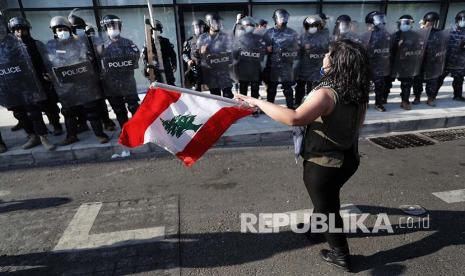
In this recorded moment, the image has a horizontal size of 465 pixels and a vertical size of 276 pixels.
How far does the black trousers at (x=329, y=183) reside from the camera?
2562 millimetres

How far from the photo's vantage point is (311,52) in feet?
22.2

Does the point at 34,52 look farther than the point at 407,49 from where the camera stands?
No

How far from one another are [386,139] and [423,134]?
815 mm

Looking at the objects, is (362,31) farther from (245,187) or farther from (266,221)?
(266,221)

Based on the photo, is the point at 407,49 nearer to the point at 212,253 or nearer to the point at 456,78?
the point at 456,78

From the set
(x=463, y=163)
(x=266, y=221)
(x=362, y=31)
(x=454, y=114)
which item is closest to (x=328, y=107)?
(x=266, y=221)

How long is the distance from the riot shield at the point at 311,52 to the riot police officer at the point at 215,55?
1.45 m

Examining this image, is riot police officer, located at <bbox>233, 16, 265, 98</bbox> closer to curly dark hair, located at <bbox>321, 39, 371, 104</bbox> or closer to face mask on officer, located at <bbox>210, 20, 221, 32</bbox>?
face mask on officer, located at <bbox>210, 20, 221, 32</bbox>

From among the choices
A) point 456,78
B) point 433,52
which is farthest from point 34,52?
point 456,78

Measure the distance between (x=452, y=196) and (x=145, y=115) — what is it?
3.54 m

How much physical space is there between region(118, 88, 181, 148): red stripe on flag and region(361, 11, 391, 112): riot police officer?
196 inches

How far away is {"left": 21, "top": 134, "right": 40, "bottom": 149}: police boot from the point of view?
571cm

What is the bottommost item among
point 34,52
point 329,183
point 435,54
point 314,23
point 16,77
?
point 329,183

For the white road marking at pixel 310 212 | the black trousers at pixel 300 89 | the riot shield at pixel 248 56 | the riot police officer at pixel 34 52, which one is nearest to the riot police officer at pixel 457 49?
the black trousers at pixel 300 89
